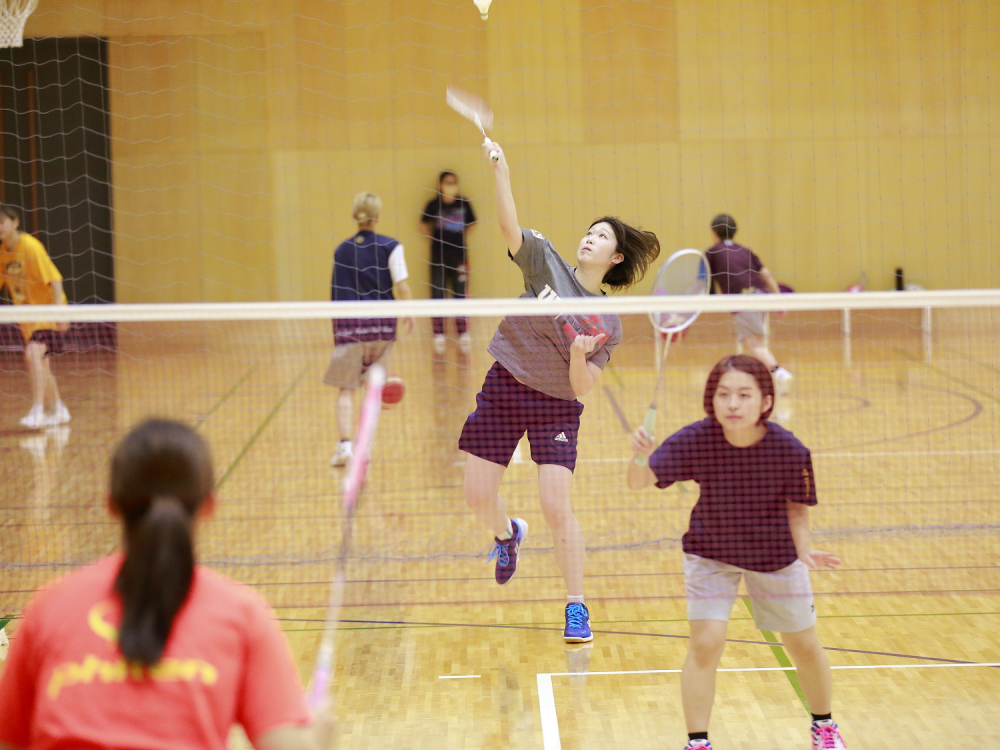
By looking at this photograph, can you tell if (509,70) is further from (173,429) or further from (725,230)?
(173,429)

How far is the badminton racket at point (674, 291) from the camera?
3.34m

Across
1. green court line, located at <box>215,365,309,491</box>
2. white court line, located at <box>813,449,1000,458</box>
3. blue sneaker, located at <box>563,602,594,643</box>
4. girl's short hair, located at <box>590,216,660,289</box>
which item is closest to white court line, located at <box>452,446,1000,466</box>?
white court line, located at <box>813,449,1000,458</box>

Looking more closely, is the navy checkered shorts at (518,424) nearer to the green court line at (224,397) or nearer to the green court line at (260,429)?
the green court line at (260,429)

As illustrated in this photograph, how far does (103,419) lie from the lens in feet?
26.9

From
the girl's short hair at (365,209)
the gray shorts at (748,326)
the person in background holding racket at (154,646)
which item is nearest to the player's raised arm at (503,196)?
the person in background holding racket at (154,646)

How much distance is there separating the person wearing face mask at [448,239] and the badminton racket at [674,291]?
3.67 metres

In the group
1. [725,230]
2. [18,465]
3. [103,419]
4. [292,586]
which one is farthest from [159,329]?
[292,586]

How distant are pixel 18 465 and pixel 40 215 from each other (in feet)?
26.3

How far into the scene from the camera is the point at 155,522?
55.3 inches

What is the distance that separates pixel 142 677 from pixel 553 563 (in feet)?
11.3

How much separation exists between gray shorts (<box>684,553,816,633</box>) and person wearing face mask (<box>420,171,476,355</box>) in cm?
922

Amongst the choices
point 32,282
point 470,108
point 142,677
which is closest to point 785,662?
point 470,108

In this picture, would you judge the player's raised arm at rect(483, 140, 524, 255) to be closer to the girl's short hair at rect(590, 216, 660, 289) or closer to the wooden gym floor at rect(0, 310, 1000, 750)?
the girl's short hair at rect(590, 216, 660, 289)

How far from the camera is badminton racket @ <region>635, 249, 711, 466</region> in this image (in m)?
3.34
